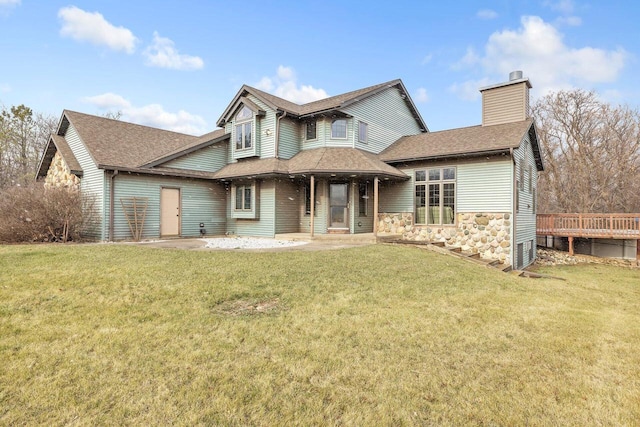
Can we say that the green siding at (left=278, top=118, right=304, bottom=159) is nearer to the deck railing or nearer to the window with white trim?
the window with white trim

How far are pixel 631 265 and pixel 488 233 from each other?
29.4 ft

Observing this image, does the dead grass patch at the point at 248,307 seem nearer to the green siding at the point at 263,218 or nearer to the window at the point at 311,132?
the green siding at the point at 263,218

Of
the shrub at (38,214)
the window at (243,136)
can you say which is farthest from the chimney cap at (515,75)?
the shrub at (38,214)

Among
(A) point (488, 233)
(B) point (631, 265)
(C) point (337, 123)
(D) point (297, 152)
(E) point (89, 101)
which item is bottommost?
(B) point (631, 265)

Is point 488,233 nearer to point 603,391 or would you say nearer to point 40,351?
point 603,391

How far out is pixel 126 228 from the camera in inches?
526

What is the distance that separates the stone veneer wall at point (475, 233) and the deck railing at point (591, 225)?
23.2 ft

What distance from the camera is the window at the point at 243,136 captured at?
1588 cm

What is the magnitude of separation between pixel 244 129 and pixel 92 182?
680cm

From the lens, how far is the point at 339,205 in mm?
14211

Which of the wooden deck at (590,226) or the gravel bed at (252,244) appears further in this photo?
the wooden deck at (590,226)

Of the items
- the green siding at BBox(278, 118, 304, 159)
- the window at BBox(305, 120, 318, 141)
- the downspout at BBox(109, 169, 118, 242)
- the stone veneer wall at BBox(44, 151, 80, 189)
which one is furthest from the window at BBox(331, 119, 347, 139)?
the stone veneer wall at BBox(44, 151, 80, 189)

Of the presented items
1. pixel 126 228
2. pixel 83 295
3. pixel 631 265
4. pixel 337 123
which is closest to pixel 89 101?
pixel 126 228

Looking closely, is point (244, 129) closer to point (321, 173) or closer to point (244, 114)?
point (244, 114)
